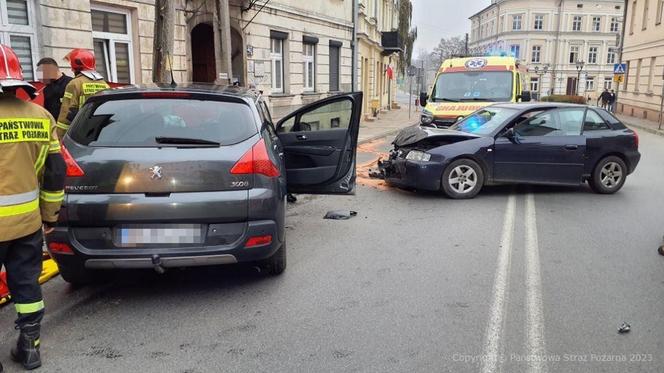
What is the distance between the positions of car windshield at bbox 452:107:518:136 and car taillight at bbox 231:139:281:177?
16.7 ft

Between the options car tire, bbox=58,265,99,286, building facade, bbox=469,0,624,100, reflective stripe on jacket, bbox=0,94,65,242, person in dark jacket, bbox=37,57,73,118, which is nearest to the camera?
reflective stripe on jacket, bbox=0,94,65,242

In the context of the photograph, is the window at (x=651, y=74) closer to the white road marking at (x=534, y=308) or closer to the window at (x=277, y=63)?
the window at (x=277, y=63)

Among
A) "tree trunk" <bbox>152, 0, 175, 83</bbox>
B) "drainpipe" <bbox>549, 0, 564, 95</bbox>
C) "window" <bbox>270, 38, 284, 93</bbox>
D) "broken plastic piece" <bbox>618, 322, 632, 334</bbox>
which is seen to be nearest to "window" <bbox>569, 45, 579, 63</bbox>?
"drainpipe" <bbox>549, 0, 564, 95</bbox>

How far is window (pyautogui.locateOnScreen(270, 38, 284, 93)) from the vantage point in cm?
1709

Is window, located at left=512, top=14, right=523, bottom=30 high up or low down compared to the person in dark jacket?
up

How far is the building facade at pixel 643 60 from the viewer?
102 feet

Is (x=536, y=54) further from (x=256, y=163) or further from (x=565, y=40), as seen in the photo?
(x=256, y=163)

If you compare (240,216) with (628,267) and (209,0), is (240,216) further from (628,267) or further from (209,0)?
(209,0)

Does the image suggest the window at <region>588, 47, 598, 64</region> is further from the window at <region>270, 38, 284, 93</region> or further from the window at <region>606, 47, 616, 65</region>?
the window at <region>270, 38, 284, 93</region>

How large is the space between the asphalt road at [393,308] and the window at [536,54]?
75261 mm

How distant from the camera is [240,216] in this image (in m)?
4.06

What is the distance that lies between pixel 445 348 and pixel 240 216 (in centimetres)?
168

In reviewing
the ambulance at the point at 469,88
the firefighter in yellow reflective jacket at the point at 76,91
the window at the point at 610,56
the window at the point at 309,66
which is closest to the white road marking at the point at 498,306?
the firefighter in yellow reflective jacket at the point at 76,91

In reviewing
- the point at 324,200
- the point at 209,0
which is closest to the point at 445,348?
the point at 324,200
